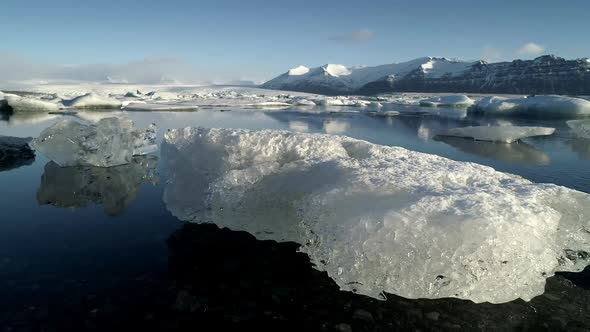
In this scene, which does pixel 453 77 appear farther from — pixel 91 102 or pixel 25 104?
pixel 25 104

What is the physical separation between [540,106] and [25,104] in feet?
124

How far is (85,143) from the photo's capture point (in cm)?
787

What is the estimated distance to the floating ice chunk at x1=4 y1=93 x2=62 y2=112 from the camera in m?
24.1

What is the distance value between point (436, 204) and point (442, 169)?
47.7 inches

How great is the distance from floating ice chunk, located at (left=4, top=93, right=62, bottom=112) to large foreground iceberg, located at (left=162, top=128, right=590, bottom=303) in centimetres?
2644

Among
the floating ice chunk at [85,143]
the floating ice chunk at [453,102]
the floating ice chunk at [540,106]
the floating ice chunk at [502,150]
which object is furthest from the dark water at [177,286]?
the floating ice chunk at [453,102]

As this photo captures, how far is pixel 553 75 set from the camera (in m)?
94.0

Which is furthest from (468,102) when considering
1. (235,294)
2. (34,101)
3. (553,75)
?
(553,75)

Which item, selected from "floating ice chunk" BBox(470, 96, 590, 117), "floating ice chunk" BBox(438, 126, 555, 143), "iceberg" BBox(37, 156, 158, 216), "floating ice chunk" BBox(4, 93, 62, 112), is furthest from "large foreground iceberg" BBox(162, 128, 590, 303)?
"floating ice chunk" BBox(470, 96, 590, 117)

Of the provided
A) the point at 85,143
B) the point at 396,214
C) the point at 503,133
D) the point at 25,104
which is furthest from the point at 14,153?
the point at 25,104

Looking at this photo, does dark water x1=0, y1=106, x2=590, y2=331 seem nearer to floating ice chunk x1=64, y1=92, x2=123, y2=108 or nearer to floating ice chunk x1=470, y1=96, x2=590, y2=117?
floating ice chunk x1=64, y1=92, x2=123, y2=108

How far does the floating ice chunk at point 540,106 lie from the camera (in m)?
25.0

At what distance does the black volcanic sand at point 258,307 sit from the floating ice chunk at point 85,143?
518 cm

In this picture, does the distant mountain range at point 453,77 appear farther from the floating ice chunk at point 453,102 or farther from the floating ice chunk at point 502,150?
the floating ice chunk at point 502,150
